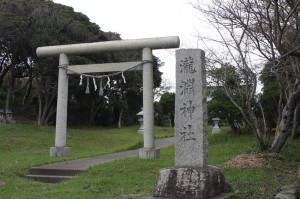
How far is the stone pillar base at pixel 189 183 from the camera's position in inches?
231

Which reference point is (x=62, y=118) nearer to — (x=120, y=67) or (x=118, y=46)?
(x=120, y=67)

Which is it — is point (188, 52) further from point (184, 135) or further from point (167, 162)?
point (167, 162)

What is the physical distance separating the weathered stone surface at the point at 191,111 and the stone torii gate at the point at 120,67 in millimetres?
5322

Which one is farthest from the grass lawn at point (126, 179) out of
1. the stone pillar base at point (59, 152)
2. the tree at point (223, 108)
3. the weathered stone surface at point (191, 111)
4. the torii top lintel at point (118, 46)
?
the tree at point (223, 108)

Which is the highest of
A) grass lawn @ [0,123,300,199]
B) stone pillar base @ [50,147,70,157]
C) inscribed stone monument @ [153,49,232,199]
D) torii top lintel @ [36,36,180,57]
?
torii top lintel @ [36,36,180,57]

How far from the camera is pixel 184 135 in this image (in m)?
6.50

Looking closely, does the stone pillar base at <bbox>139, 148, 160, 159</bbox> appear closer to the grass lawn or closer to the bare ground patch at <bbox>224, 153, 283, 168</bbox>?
the grass lawn

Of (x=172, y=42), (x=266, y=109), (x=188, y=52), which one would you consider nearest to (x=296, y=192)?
(x=188, y=52)

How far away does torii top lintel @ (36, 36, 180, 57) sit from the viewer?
12.0 metres

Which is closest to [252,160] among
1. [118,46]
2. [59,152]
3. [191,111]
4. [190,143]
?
[190,143]

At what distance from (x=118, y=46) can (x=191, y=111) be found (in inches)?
267

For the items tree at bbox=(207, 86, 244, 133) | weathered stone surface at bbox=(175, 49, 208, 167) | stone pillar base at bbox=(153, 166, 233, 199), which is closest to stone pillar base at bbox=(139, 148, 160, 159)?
weathered stone surface at bbox=(175, 49, 208, 167)

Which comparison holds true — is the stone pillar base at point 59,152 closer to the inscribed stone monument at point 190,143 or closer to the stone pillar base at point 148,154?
the stone pillar base at point 148,154

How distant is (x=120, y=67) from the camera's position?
12898 mm
